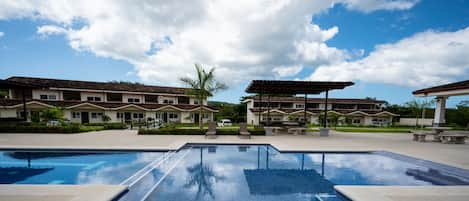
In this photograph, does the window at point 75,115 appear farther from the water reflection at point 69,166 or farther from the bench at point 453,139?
the bench at point 453,139

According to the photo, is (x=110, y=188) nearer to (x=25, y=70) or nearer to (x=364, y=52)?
(x=364, y=52)

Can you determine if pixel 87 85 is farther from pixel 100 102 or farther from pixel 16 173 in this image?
pixel 16 173

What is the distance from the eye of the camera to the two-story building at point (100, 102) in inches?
835

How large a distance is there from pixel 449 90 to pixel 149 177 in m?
19.7

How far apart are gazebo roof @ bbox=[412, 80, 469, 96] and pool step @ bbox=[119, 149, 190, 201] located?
18259 millimetres

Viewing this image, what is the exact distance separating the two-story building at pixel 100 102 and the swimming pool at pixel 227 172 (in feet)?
49.6

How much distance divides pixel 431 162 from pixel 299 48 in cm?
1202

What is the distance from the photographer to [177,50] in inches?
680

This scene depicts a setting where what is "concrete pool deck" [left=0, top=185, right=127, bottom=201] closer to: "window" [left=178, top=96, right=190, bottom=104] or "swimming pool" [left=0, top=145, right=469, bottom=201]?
"swimming pool" [left=0, top=145, right=469, bottom=201]

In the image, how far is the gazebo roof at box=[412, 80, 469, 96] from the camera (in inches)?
448

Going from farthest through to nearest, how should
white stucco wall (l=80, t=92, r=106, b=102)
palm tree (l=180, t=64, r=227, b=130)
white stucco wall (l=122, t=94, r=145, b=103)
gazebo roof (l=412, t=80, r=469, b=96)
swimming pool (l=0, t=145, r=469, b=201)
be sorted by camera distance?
white stucco wall (l=122, t=94, r=145, b=103), white stucco wall (l=80, t=92, r=106, b=102), palm tree (l=180, t=64, r=227, b=130), gazebo roof (l=412, t=80, r=469, b=96), swimming pool (l=0, t=145, r=469, b=201)

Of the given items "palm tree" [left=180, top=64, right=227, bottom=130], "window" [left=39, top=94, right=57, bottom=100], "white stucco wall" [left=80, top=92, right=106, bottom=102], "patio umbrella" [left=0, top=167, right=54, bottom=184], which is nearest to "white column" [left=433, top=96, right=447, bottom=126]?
"palm tree" [left=180, top=64, right=227, bottom=130]

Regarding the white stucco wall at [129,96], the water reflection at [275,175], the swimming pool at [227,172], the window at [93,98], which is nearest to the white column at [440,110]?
the swimming pool at [227,172]

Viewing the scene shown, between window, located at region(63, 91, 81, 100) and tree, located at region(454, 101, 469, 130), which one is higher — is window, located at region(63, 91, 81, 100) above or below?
above
